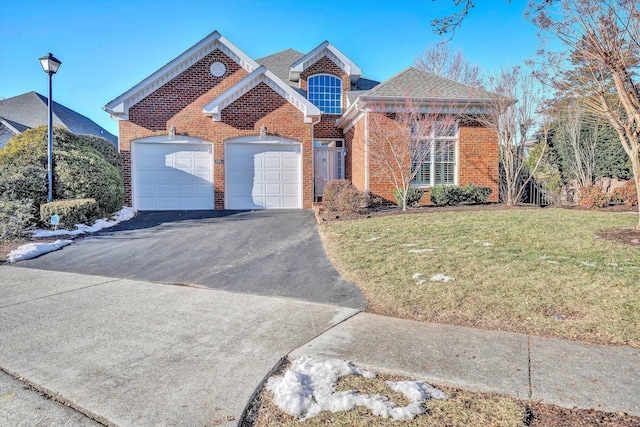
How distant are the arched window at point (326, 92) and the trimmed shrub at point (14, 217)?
10892 millimetres

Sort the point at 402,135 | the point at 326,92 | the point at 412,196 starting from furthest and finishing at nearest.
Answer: the point at 326,92
the point at 412,196
the point at 402,135

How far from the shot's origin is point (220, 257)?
7832 mm

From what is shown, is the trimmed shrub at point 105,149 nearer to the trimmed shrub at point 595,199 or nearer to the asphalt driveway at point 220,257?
the asphalt driveway at point 220,257

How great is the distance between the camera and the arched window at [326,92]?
17.1 metres

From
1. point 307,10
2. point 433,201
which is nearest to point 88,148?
point 307,10

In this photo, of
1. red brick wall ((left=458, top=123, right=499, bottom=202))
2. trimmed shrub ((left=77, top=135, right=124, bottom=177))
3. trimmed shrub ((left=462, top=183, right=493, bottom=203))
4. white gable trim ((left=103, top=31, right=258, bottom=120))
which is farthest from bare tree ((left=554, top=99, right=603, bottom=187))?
trimmed shrub ((left=77, top=135, right=124, bottom=177))

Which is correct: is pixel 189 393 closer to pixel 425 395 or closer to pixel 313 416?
pixel 313 416

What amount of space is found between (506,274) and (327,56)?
548 inches

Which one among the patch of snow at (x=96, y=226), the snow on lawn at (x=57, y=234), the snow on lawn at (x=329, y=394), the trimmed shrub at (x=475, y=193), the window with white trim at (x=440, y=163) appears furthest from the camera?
the window with white trim at (x=440, y=163)

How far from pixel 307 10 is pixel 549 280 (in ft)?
19.3

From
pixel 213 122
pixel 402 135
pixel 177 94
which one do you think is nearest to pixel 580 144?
pixel 402 135

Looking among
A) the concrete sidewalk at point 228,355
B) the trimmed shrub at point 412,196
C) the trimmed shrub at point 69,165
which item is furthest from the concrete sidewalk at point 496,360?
the trimmed shrub at point 69,165

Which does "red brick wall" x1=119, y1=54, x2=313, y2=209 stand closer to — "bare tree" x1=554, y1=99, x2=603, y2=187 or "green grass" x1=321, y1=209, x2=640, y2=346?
"green grass" x1=321, y1=209, x2=640, y2=346

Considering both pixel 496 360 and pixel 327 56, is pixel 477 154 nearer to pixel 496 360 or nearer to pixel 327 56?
pixel 327 56
